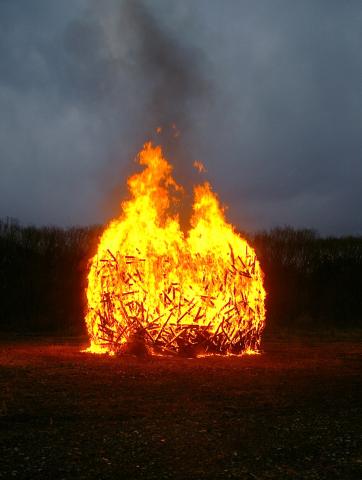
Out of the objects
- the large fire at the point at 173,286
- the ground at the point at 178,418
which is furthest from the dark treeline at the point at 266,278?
the ground at the point at 178,418

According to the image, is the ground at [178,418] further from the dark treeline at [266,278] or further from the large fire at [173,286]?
the dark treeline at [266,278]

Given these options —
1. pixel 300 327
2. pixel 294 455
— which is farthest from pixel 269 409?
pixel 300 327

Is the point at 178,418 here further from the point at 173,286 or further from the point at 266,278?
the point at 266,278

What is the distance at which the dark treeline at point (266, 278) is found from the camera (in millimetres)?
18109

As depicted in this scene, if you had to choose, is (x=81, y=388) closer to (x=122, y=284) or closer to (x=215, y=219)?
(x=122, y=284)

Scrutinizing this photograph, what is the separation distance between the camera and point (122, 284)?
1037 centimetres

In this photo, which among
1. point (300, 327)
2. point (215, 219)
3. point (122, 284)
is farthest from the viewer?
point (300, 327)

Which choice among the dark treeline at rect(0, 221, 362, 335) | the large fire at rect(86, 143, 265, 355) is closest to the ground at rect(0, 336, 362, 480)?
the large fire at rect(86, 143, 265, 355)

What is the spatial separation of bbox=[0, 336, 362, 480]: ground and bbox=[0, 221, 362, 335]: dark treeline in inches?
311

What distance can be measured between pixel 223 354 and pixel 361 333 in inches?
303

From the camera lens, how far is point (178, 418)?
→ 243 inches

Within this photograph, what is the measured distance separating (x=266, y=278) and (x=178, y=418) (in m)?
14.3

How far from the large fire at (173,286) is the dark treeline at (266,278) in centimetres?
636

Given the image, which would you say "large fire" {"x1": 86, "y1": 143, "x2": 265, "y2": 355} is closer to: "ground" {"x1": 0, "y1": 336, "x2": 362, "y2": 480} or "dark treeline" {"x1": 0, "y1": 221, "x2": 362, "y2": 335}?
"ground" {"x1": 0, "y1": 336, "x2": 362, "y2": 480}
